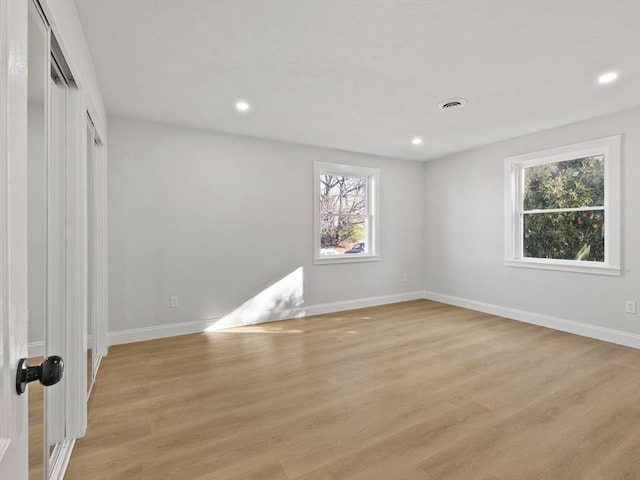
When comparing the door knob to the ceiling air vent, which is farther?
the ceiling air vent

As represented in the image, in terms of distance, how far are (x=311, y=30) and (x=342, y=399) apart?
2562mm

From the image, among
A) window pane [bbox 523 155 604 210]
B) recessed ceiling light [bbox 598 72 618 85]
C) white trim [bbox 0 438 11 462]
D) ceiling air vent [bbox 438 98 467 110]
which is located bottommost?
white trim [bbox 0 438 11 462]

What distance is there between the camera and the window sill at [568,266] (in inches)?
144

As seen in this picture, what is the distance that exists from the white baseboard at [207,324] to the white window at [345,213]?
684 mm

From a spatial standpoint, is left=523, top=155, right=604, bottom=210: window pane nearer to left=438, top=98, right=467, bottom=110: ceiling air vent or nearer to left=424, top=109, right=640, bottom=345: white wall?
left=424, top=109, right=640, bottom=345: white wall

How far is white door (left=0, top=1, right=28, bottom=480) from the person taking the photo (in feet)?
2.03

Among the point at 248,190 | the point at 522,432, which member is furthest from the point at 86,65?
the point at 522,432

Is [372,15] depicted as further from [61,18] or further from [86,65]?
[86,65]

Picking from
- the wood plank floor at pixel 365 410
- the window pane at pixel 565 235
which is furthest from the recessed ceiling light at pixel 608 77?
the wood plank floor at pixel 365 410

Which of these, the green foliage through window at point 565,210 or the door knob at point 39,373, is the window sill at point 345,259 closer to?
the green foliage through window at point 565,210

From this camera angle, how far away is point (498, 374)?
285 centimetres

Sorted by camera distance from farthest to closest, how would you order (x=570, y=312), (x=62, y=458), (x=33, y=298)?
(x=570, y=312), (x=62, y=458), (x=33, y=298)

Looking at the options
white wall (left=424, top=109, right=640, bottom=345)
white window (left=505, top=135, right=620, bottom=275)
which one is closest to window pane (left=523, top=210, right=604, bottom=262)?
white window (left=505, top=135, right=620, bottom=275)

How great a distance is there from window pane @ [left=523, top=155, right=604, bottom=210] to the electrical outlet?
1100 millimetres
